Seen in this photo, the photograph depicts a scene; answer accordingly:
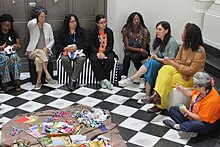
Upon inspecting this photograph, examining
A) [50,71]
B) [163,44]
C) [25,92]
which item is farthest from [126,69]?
[25,92]

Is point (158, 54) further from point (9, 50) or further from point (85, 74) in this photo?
point (9, 50)

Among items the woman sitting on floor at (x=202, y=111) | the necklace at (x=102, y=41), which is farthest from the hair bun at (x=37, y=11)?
the woman sitting on floor at (x=202, y=111)

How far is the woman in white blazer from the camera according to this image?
5457 millimetres

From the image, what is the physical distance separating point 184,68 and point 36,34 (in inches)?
96.8

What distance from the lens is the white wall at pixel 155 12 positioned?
5.88 metres

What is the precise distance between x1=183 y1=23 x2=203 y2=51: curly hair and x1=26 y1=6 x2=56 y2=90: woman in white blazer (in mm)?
2197

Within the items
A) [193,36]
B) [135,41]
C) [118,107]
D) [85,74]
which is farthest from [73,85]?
[193,36]

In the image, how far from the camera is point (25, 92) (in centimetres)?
527

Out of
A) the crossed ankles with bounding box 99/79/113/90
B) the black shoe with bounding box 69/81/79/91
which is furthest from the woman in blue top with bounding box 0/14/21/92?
the crossed ankles with bounding box 99/79/113/90

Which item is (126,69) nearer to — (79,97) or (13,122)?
(79,97)

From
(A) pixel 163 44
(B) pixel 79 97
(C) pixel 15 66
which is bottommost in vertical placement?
(B) pixel 79 97

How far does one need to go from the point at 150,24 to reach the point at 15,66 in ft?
7.58

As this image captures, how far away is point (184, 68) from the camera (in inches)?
177

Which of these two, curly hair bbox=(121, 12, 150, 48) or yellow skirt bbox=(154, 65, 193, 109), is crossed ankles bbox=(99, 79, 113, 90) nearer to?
curly hair bbox=(121, 12, 150, 48)
